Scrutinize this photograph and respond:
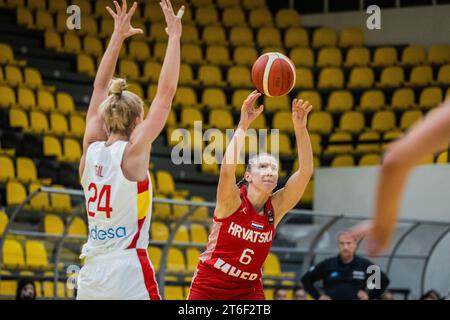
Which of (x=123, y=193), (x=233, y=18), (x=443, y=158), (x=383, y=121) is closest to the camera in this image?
(x=123, y=193)

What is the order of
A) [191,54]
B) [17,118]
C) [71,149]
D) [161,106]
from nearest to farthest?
[161,106] < [71,149] < [17,118] < [191,54]

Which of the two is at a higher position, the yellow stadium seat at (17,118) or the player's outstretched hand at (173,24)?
the player's outstretched hand at (173,24)

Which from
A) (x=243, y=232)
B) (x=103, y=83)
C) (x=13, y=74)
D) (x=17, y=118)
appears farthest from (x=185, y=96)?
(x=103, y=83)

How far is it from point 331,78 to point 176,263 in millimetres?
7937

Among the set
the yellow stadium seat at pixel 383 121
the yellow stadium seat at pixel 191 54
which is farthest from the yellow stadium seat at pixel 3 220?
the yellow stadium seat at pixel 191 54

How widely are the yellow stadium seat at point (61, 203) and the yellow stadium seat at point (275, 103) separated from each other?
7577mm

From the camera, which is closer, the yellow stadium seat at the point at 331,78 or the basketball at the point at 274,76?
the basketball at the point at 274,76

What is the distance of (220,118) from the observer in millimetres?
16281

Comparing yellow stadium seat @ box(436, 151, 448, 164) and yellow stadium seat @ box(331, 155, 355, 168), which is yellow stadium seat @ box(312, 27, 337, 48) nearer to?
yellow stadium seat @ box(331, 155, 355, 168)

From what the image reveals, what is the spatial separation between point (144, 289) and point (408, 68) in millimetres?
14369

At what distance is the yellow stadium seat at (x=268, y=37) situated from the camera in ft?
62.1

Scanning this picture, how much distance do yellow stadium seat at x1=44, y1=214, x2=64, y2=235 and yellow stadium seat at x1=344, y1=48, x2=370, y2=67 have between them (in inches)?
380

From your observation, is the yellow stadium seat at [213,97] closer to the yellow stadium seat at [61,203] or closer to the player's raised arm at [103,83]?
the yellow stadium seat at [61,203]

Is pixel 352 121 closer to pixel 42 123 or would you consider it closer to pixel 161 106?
pixel 42 123
